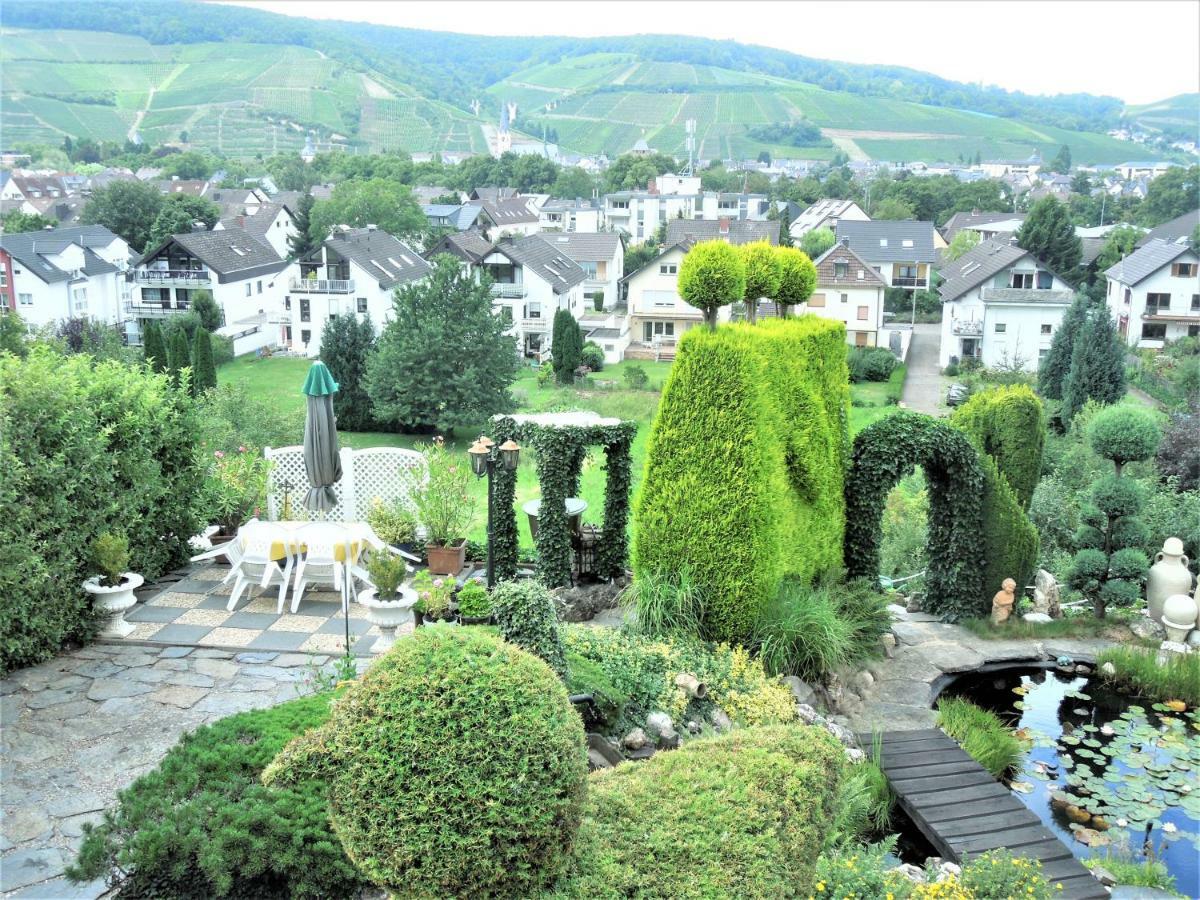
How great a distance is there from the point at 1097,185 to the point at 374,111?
95726 millimetres

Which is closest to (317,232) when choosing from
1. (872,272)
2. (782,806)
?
(872,272)

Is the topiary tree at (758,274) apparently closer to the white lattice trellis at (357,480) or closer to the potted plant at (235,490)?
the white lattice trellis at (357,480)

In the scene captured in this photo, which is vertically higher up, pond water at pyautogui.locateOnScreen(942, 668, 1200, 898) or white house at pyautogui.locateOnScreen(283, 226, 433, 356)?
white house at pyautogui.locateOnScreen(283, 226, 433, 356)

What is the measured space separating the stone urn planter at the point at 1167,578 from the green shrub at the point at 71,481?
1022 cm

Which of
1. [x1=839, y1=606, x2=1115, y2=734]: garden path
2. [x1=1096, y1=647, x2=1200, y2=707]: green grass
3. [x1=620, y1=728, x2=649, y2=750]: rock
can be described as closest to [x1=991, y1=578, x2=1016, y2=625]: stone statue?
[x1=839, y1=606, x2=1115, y2=734]: garden path

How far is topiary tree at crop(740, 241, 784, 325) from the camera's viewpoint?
31.0ft

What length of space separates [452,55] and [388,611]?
20797 centimetres

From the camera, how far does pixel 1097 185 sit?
80.6m

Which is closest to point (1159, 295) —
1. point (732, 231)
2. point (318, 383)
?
point (732, 231)

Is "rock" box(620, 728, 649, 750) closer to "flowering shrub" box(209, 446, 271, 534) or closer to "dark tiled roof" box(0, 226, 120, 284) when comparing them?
"flowering shrub" box(209, 446, 271, 534)

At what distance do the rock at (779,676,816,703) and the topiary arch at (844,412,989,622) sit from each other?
2.79 m

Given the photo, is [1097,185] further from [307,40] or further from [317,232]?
[307,40]

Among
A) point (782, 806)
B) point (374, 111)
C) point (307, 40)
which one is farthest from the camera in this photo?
point (307, 40)

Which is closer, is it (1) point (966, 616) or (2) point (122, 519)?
(2) point (122, 519)
